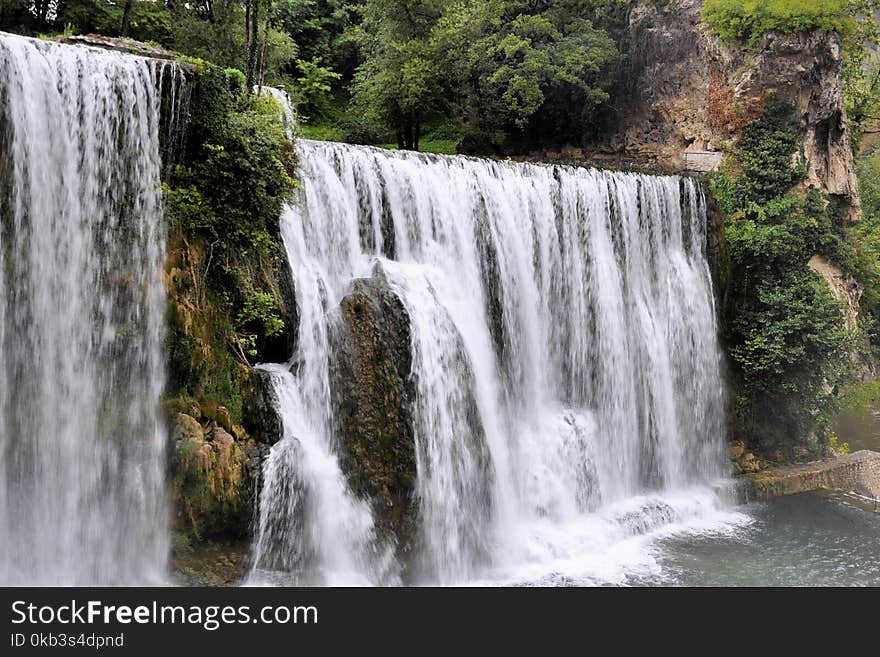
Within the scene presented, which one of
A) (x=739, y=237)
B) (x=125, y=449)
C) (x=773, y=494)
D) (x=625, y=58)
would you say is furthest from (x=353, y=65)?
(x=125, y=449)

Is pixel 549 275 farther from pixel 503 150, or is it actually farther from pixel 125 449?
pixel 503 150

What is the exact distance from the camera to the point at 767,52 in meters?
19.5

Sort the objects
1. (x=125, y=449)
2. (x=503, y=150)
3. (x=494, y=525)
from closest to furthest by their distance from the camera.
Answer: (x=125, y=449) → (x=494, y=525) → (x=503, y=150)

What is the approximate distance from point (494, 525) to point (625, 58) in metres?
16.3

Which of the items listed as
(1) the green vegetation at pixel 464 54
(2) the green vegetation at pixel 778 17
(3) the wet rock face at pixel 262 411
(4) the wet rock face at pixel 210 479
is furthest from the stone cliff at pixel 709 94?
(4) the wet rock face at pixel 210 479

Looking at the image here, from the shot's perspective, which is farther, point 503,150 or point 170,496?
point 503,150

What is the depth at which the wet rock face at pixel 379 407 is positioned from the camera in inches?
422

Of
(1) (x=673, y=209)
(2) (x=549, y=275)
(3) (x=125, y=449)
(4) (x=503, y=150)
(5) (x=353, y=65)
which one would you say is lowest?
(3) (x=125, y=449)

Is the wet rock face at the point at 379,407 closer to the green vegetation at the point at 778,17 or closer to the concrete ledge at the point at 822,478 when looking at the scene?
the concrete ledge at the point at 822,478

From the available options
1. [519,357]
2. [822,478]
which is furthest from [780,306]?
[519,357]

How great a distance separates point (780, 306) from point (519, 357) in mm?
7189

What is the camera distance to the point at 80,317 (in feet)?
28.4

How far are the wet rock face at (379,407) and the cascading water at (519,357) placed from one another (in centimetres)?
23

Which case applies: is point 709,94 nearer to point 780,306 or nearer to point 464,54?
point 780,306
